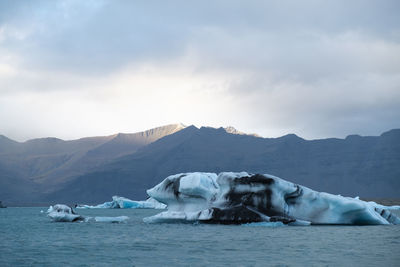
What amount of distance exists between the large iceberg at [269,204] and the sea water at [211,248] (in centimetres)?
178

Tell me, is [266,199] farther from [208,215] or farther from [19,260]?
[19,260]

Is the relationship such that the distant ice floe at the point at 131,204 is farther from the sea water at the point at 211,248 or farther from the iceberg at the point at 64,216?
the sea water at the point at 211,248

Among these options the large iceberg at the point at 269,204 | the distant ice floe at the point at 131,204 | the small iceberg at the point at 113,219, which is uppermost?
the large iceberg at the point at 269,204

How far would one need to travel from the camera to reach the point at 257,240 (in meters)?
23.8

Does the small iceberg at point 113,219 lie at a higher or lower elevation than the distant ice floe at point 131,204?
higher

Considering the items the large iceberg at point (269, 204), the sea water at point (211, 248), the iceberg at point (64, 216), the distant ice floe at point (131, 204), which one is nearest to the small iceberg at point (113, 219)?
the iceberg at point (64, 216)

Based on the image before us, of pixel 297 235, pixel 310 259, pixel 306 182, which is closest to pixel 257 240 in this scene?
pixel 297 235

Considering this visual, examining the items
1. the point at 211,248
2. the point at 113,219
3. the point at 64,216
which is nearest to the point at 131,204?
the point at 64,216

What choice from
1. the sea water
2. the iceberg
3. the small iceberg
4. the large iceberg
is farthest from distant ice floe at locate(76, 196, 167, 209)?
the sea water

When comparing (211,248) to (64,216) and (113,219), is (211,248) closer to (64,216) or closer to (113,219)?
(113,219)

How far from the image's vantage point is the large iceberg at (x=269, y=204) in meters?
30.4

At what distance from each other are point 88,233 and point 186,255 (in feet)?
36.9

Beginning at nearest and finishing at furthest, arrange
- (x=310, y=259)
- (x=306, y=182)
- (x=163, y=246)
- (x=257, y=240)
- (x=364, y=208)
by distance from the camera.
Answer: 1. (x=310, y=259)
2. (x=163, y=246)
3. (x=257, y=240)
4. (x=364, y=208)
5. (x=306, y=182)

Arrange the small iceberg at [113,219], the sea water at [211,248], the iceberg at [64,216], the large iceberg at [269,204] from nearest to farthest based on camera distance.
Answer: the sea water at [211,248] < the large iceberg at [269,204] < the small iceberg at [113,219] < the iceberg at [64,216]
